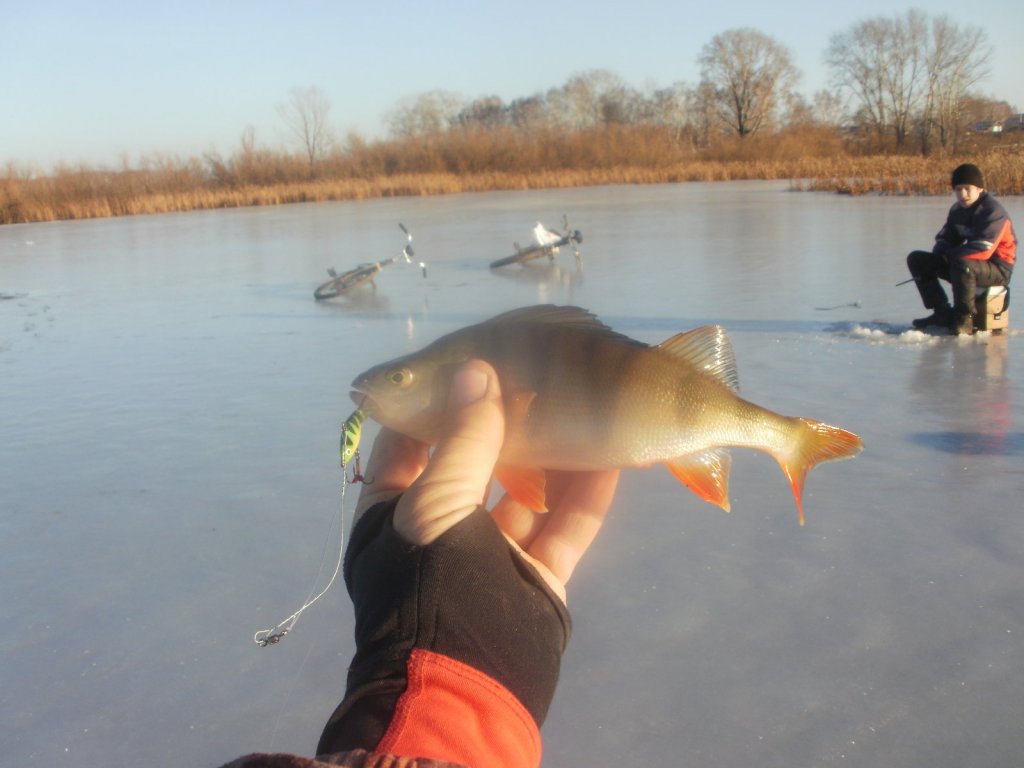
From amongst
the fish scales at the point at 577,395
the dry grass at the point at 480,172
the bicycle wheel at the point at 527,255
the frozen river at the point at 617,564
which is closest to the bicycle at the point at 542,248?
the bicycle wheel at the point at 527,255

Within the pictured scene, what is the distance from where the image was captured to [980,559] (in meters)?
2.71

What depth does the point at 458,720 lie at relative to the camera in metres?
1.27

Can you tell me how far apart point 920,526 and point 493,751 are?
2.25 meters

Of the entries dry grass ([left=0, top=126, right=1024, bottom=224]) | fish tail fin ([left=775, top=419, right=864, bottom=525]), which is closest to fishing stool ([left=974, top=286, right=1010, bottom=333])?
fish tail fin ([left=775, top=419, right=864, bottom=525])

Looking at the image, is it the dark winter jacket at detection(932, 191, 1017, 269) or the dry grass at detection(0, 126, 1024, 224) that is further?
the dry grass at detection(0, 126, 1024, 224)

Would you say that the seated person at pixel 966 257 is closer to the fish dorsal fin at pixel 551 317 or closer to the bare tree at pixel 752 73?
the fish dorsal fin at pixel 551 317

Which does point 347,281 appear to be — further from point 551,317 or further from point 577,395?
point 577,395

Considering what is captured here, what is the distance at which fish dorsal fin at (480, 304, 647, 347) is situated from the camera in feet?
5.82

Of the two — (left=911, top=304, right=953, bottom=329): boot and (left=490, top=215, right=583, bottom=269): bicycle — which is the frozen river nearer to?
(left=911, top=304, right=953, bottom=329): boot

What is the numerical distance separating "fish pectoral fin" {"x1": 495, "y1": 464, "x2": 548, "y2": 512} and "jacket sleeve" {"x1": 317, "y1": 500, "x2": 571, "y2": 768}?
0.55 ft

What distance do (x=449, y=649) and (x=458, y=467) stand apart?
32cm

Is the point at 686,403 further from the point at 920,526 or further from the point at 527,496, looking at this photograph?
the point at 920,526

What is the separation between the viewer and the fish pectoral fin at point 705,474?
6.08ft

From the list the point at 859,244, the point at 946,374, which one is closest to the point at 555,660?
the point at 946,374
